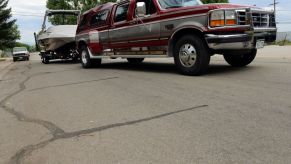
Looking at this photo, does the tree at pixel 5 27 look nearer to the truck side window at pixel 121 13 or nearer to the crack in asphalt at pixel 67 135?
the truck side window at pixel 121 13

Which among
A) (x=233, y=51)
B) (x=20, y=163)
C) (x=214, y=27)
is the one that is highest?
(x=214, y=27)

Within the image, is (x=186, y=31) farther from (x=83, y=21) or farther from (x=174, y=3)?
(x=83, y=21)

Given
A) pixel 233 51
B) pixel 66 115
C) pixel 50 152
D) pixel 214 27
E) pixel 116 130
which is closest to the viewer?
pixel 50 152

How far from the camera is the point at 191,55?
8.45 meters

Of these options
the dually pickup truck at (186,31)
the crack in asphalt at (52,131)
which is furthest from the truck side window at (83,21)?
the crack in asphalt at (52,131)

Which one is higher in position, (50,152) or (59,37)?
(59,37)

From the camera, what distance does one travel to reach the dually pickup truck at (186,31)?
7.90 meters

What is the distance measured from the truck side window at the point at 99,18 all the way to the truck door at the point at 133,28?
65 centimetres

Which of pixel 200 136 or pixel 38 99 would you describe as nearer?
pixel 200 136

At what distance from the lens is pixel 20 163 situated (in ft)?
12.2

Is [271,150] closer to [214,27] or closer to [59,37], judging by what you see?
[214,27]

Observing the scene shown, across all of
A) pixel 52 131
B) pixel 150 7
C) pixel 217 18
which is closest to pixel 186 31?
pixel 217 18

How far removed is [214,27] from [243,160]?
486 centimetres

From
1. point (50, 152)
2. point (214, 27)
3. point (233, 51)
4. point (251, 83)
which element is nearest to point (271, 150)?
point (50, 152)
